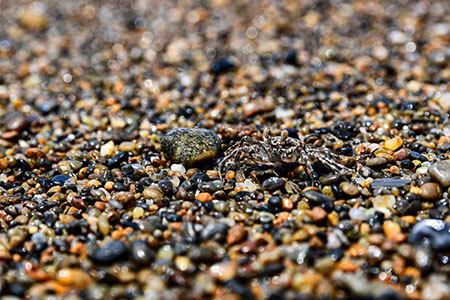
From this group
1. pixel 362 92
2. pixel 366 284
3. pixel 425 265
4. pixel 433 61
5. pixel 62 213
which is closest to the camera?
pixel 366 284

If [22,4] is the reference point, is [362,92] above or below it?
below

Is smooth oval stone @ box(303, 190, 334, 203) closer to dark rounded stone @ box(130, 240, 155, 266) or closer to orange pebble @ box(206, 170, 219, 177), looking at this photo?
orange pebble @ box(206, 170, 219, 177)

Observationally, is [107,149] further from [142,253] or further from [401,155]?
[401,155]

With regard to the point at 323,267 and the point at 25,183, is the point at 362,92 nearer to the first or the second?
the point at 323,267

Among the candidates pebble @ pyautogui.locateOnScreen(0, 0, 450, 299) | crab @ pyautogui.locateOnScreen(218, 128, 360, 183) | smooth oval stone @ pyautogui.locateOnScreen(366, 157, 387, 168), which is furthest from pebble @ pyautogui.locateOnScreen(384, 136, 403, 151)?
crab @ pyautogui.locateOnScreen(218, 128, 360, 183)

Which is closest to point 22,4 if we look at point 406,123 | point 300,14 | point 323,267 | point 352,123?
point 300,14

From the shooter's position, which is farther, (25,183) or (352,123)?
(352,123)

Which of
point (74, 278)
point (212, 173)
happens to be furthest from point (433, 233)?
point (74, 278)

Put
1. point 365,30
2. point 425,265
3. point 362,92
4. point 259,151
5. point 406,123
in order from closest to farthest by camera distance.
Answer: point 425,265 → point 259,151 → point 406,123 → point 362,92 → point 365,30
